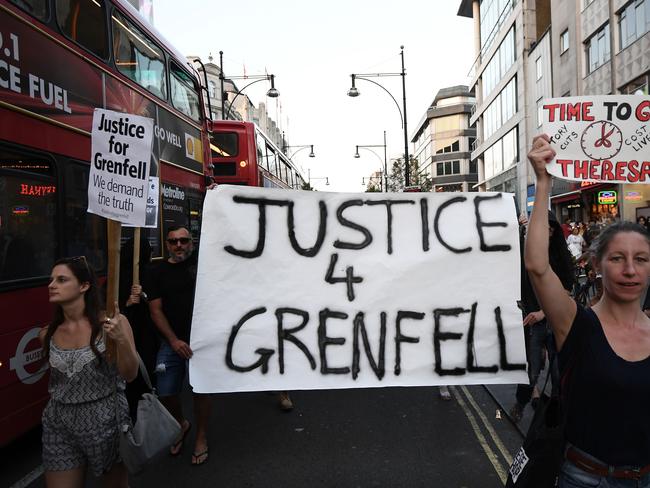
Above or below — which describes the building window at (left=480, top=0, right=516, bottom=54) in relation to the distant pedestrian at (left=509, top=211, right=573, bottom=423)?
above

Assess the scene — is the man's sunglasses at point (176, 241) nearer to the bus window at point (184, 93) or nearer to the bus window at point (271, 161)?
the bus window at point (184, 93)

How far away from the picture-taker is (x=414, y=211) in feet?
12.0

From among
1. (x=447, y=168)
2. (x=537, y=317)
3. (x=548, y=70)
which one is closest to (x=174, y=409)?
(x=537, y=317)

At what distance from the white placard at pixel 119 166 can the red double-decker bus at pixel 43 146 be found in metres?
1.35

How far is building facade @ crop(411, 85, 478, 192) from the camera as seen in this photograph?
2606 inches

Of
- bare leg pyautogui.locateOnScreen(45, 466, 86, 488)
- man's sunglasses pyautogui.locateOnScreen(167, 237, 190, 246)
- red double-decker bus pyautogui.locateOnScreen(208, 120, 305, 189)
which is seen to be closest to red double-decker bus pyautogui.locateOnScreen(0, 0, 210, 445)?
man's sunglasses pyautogui.locateOnScreen(167, 237, 190, 246)

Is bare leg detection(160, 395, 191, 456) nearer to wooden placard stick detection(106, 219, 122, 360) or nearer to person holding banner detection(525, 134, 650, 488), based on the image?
wooden placard stick detection(106, 219, 122, 360)

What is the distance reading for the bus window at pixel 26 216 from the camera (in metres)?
3.72

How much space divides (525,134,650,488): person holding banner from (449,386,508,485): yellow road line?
177 cm

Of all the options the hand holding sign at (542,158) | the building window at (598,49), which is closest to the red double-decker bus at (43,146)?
the hand holding sign at (542,158)

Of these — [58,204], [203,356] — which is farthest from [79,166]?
[203,356]

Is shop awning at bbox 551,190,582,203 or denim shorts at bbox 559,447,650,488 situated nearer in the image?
denim shorts at bbox 559,447,650,488

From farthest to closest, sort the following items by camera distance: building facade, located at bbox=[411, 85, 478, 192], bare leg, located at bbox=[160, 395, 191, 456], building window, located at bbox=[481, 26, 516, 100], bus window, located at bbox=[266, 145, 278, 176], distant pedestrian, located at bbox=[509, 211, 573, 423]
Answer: building facade, located at bbox=[411, 85, 478, 192] < building window, located at bbox=[481, 26, 516, 100] < bus window, located at bbox=[266, 145, 278, 176] < distant pedestrian, located at bbox=[509, 211, 573, 423] < bare leg, located at bbox=[160, 395, 191, 456]

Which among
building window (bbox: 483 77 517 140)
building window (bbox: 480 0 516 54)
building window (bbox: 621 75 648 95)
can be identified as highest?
building window (bbox: 480 0 516 54)
